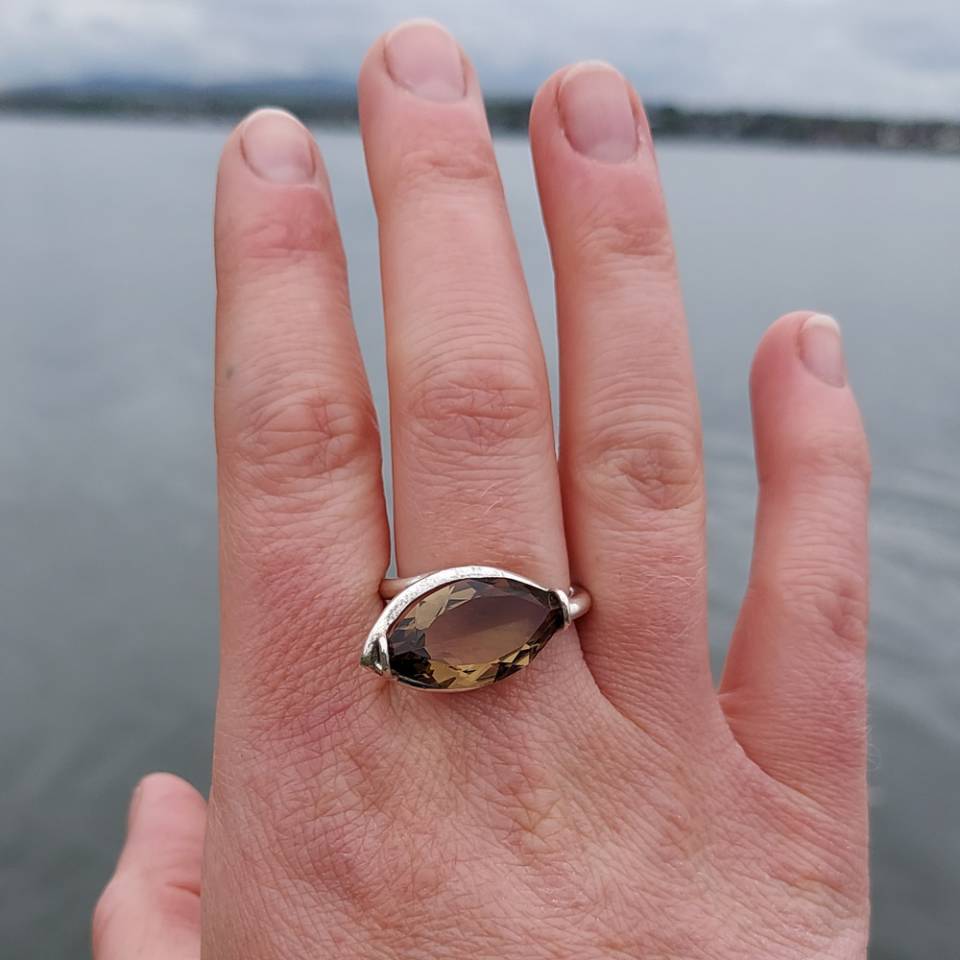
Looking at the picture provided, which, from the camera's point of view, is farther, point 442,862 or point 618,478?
point 618,478

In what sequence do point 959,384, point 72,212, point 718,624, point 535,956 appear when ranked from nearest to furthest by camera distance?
point 535,956
point 718,624
point 959,384
point 72,212

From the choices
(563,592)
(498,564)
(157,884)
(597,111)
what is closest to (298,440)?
(498,564)

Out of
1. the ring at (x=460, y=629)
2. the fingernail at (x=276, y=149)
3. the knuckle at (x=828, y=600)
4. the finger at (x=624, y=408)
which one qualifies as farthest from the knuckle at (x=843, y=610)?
the fingernail at (x=276, y=149)

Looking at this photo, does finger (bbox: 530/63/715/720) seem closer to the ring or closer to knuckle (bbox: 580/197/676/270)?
knuckle (bbox: 580/197/676/270)

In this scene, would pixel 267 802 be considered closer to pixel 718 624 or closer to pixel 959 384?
pixel 718 624

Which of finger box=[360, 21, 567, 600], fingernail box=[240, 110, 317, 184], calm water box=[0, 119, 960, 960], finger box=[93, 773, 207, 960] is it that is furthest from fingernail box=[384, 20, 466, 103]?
calm water box=[0, 119, 960, 960]

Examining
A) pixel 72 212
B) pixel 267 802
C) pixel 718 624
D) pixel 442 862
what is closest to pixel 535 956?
pixel 442 862

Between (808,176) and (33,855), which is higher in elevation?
(808,176)

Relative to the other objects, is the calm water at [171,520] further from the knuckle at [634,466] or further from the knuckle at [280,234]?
the knuckle at [280,234]
